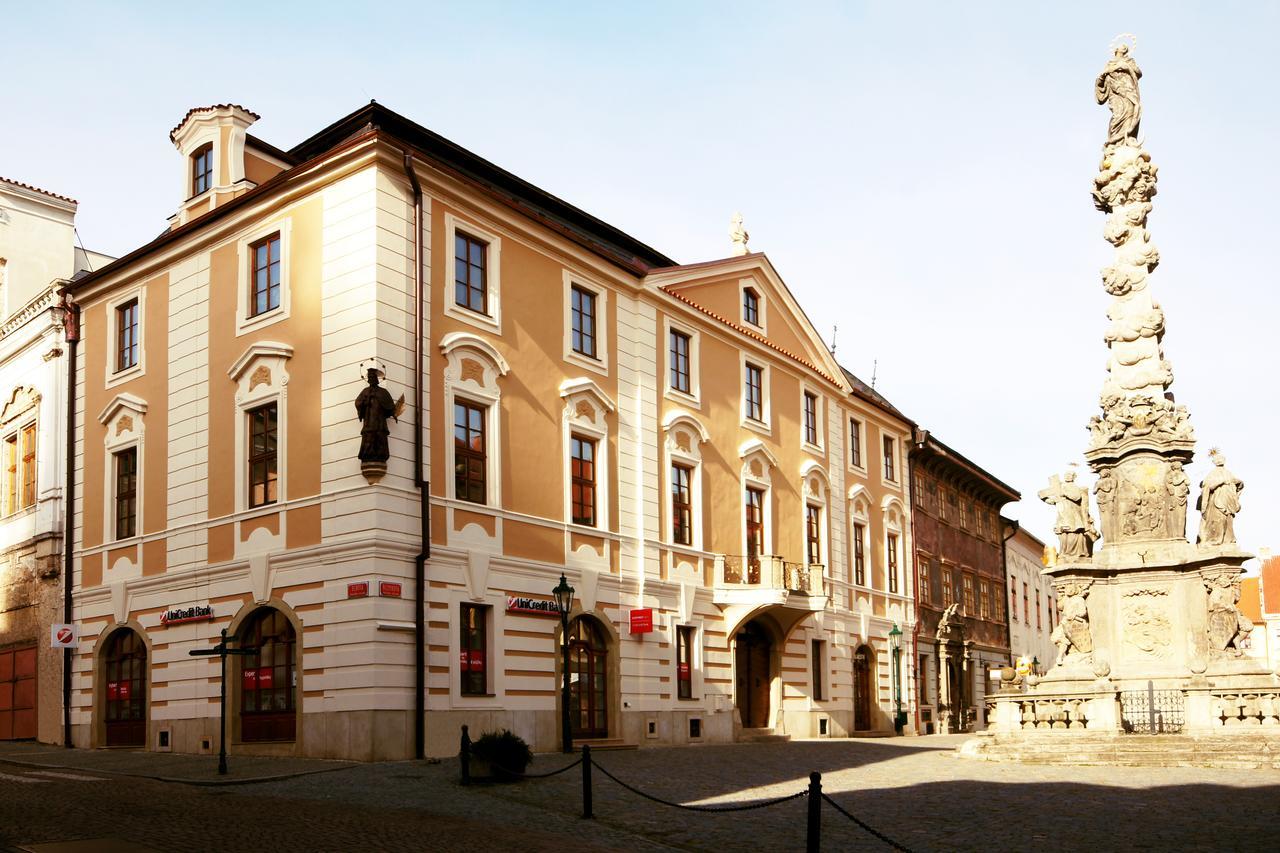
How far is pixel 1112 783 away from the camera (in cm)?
1805

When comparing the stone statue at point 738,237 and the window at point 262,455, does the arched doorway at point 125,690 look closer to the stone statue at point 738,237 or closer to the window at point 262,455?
the window at point 262,455

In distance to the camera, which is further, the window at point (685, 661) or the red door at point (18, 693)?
the window at point (685, 661)

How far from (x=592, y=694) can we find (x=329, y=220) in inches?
422

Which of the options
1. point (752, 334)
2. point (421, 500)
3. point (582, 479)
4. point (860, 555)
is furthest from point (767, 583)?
point (421, 500)

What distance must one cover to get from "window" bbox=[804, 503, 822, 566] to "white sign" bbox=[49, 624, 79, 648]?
1870cm

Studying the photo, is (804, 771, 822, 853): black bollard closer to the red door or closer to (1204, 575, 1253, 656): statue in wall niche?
(1204, 575, 1253, 656): statue in wall niche

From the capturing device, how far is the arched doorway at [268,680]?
23844mm

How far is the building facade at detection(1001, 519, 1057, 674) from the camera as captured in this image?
58.7m

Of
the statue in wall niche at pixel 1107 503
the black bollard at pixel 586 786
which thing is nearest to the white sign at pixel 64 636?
the black bollard at pixel 586 786

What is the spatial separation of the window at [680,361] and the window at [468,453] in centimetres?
758

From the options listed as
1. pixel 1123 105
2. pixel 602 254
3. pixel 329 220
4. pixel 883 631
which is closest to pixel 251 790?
pixel 329 220

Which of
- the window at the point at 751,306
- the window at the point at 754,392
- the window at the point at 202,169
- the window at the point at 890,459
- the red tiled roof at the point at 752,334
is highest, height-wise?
the window at the point at 202,169

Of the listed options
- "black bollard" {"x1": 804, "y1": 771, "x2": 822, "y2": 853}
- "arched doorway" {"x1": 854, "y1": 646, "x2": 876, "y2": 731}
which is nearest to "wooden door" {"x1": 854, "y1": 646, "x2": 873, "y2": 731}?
"arched doorway" {"x1": 854, "y1": 646, "x2": 876, "y2": 731}

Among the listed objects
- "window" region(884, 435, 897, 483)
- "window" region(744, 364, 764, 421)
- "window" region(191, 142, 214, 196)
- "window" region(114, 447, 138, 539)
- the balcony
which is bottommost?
the balcony
